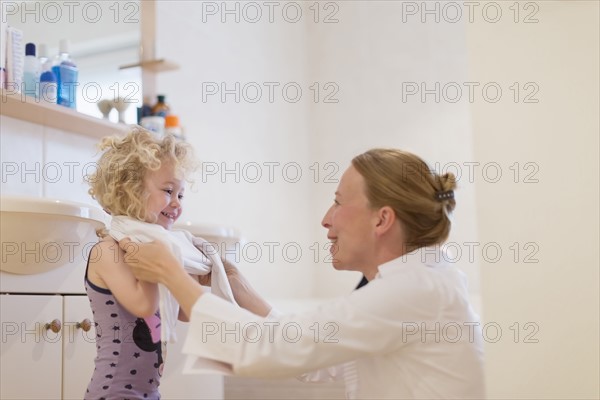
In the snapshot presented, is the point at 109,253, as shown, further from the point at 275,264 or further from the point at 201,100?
the point at 275,264

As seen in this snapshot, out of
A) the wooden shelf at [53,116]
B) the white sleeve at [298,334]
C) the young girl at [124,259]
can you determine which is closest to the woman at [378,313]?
A: the white sleeve at [298,334]

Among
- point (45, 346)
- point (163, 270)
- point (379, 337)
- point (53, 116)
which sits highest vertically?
point (53, 116)

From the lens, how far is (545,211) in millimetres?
1447

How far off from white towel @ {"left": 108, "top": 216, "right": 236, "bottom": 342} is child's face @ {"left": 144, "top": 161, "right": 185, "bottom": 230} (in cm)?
5

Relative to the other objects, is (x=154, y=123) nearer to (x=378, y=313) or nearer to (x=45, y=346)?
(x=45, y=346)

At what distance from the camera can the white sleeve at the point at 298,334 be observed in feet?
3.69

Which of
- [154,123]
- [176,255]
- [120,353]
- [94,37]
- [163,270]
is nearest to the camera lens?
[163,270]

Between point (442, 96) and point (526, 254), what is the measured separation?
291 centimetres

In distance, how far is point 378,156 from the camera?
1.35 meters

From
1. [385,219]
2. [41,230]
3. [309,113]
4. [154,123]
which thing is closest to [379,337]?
[385,219]

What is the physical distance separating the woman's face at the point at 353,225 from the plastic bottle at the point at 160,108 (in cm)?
172

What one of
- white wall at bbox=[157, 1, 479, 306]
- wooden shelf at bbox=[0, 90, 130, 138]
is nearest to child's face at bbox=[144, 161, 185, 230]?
wooden shelf at bbox=[0, 90, 130, 138]

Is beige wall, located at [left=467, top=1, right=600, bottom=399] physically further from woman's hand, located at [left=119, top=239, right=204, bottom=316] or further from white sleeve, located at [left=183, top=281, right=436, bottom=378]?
woman's hand, located at [left=119, top=239, right=204, bottom=316]

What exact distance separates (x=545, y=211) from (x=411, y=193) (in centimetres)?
34
